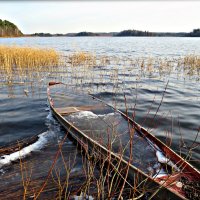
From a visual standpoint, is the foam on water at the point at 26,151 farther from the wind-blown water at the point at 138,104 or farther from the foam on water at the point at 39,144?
the wind-blown water at the point at 138,104

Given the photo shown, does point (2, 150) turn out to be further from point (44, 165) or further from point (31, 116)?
point (31, 116)

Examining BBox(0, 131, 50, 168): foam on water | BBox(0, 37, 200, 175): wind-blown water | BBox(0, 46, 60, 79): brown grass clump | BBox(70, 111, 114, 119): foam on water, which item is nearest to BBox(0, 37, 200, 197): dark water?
BBox(0, 37, 200, 175): wind-blown water

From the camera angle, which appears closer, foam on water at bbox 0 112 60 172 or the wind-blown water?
foam on water at bbox 0 112 60 172

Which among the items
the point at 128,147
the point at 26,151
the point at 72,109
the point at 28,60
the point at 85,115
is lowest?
the point at 26,151

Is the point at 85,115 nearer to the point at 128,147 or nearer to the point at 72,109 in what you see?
the point at 72,109

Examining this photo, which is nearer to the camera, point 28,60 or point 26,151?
point 26,151

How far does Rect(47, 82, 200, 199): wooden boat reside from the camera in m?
4.32

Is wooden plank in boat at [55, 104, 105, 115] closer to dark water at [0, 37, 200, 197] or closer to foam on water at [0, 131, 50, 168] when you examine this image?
dark water at [0, 37, 200, 197]

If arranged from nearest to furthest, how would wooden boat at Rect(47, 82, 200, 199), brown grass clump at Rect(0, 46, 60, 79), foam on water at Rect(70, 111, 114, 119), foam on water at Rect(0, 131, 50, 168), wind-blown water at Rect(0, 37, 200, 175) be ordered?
wooden boat at Rect(47, 82, 200, 199) → foam on water at Rect(0, 131, 50, 168) → wind-blown water at Rect(0, 37, 200, 175) → foam on water at Rect(70, 111, 114, 119) → brown grass clump at Rect(0, 46, 60, 79)

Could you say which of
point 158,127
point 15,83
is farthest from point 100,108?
point 15,83

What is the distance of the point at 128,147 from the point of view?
726 centimetres

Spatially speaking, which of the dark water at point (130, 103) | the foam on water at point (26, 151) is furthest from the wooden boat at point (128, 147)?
the foam on water at point (26, 151)

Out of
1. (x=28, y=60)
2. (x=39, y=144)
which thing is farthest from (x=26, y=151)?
(x=28, y=60)

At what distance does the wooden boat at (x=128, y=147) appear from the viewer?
4.32 meters
